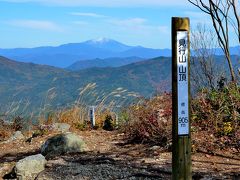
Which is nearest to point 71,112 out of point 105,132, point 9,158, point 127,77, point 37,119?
point 37,119

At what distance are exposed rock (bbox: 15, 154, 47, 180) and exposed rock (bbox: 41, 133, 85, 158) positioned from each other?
2.78 ft

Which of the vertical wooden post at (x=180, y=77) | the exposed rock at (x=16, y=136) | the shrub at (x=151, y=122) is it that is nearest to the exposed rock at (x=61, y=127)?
the exposed rock at (x=16, y=136)

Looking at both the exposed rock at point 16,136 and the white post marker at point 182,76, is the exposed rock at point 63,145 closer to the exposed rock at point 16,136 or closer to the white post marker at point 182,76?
the exposed rock at point 16,136

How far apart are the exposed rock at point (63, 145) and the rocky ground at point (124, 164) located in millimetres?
154

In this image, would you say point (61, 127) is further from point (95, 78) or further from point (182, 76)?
point (95, 78)

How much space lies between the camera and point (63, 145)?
26.4ft

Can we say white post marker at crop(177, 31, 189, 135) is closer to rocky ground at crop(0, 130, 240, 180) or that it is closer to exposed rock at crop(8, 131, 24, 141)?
rocky ground at crop(0, 130, 240, 180)

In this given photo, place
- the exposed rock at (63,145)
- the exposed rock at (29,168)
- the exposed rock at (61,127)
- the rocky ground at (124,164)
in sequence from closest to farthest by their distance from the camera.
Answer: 1. the rocky ground at (124,164)
2. the exposed rock at (29,168)
3. the exposed rock at (63,145)
4. the exposed rock at (61,127)

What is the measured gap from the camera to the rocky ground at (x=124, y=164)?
21.1 ft

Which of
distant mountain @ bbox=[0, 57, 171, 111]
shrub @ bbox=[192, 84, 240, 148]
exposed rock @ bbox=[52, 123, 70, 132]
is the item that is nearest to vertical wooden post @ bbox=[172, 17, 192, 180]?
shrub @ bbox=[192, 84, 240, 148]

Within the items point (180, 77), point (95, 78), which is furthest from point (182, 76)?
point (95, 78)

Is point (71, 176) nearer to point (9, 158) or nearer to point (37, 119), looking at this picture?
point (9, 158)

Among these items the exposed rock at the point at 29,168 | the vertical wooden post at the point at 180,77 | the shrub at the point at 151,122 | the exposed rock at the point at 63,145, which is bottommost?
the exposed rock at the point at 29,168

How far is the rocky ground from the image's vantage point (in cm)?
644
